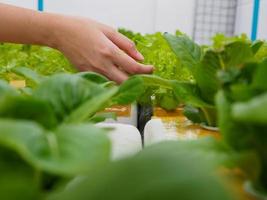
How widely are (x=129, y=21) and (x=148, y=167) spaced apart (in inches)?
186

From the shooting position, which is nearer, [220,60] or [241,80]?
[241,80]

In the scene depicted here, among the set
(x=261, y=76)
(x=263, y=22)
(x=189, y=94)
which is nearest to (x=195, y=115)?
(x=189, y=94)

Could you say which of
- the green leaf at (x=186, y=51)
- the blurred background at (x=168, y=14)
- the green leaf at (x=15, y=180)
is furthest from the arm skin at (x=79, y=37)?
the blurred background at (x=168, y=14)

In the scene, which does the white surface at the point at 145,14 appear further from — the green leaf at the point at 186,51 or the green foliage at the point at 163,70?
the green leaf at the point at 186,51

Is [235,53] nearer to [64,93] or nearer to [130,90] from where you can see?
[130,90]

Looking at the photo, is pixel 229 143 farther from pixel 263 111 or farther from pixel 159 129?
pixel 159 129

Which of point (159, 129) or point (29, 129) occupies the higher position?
point (29, 129)

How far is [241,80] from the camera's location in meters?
0.35

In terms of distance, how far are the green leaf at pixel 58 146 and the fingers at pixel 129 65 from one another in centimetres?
62

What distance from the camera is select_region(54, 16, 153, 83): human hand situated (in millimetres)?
926

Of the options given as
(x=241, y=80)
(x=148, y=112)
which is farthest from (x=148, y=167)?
(x=148, y=112)

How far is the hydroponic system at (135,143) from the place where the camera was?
169 millimetres

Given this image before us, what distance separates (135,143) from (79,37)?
0.54m

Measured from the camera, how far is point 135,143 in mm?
494
